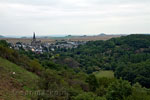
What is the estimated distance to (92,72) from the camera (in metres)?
57.5

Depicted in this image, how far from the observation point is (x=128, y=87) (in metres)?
18.5

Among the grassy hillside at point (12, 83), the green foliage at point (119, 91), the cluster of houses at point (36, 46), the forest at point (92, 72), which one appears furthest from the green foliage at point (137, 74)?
the cluster of houses at point (36, 46)

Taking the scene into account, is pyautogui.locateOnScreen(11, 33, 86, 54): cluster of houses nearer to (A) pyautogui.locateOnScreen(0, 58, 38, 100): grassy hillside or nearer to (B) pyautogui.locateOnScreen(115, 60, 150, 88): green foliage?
(B) pyautogui.locateOnScreen(115, 60, 150, 88): green foliage

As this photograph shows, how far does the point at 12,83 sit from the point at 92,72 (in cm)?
4180

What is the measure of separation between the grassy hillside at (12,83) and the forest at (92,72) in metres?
0.39

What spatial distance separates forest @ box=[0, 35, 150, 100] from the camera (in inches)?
605

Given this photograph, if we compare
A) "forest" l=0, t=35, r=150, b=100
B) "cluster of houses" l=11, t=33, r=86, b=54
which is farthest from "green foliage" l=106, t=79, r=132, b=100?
"cluster of houses" l=11, t=33, r=86, b=54

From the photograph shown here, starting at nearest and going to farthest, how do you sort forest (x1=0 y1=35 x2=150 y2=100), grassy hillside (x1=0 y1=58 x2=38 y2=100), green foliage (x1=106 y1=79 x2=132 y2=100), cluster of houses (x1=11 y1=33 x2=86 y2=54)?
1. grassy hillside (x1=0 y1=58 x2=38 y2=100)
2. forest (x1=0 y1=35 x2=150 y2=100)
3. green foliage (x1=106 y1=79 x2=132 y2=100)
4. cluster of houses (x1=11 y1=33 x2=86 y2=54)

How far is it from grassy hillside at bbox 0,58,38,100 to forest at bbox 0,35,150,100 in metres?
0.39

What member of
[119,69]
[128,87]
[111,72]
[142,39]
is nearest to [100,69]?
[111,72]

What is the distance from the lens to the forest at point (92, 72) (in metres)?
15.4

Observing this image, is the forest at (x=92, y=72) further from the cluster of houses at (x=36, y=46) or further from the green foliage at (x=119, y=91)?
the cluster of houses at (x=36, y=46)

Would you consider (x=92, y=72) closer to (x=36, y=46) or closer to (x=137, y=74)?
(x=137, y=74)

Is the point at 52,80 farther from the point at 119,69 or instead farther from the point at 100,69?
the point at 100,69
